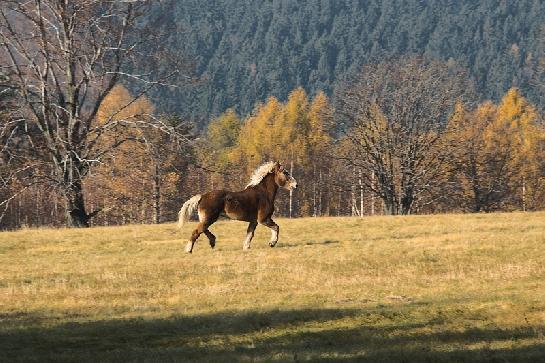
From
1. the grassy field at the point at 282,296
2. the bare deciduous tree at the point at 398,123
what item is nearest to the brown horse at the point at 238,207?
the grassy field at the point at 282,296

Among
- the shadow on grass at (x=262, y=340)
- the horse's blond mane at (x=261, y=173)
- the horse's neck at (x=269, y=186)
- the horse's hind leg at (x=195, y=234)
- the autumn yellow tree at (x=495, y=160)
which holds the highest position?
the autumn yellow tree at (x=495, y=160)

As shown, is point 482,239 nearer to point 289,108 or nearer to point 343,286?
point 343,286

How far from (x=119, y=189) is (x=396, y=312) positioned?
192ft

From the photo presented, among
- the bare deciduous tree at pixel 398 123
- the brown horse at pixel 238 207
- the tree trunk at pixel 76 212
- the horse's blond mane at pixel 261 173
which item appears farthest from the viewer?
the bare deciduous tree at pixel 398 123

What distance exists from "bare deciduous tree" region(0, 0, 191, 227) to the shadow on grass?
2147 cm

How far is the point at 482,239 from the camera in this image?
89.8 ft

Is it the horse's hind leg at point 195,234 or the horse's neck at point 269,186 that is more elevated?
the horse's neck at point 269,186

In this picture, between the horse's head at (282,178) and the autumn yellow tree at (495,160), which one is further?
the autumn yellow tree at (495,160)

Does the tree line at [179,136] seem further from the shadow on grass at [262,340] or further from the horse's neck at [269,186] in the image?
the shadow on grass at [262,340]

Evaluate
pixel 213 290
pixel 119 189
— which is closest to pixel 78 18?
pixel 213 290

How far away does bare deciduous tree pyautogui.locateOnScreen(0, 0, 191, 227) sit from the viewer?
123 feet

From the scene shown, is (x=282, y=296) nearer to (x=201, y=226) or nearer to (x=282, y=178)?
(x=201, y=226)

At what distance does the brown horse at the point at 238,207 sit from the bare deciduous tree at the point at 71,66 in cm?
1063

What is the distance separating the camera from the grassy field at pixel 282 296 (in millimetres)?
Answer: 13453
